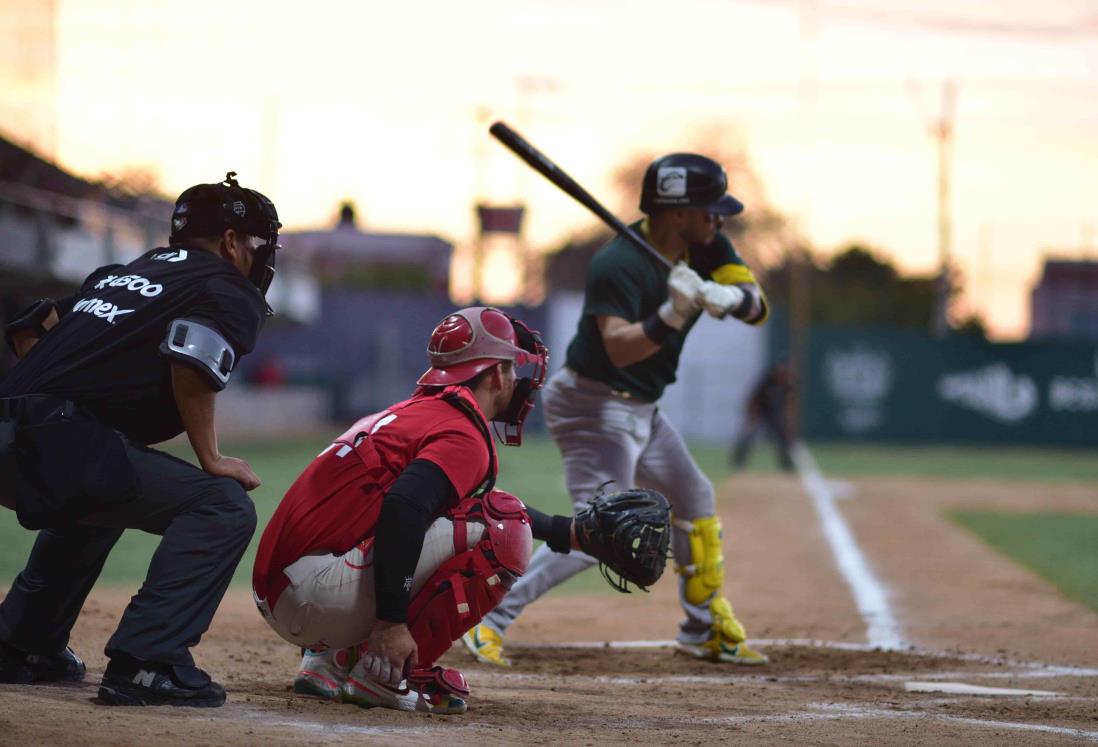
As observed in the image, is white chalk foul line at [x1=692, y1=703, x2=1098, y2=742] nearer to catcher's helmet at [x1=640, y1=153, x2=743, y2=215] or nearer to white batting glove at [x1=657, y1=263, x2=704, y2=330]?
white batting glove at [x1=657, y1=263, x2=704, y2=330]

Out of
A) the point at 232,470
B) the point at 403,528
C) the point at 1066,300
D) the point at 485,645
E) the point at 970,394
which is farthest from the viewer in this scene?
the point at 1066,300

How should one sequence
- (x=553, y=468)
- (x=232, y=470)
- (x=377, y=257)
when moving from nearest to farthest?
(x=232, y=470)
(x=553, y=468)
(x=377, y=257)

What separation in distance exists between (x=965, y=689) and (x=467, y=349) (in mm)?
2594

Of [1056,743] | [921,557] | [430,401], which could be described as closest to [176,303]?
[430,401]

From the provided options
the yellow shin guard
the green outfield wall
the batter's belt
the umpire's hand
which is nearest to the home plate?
the yellow shin guard

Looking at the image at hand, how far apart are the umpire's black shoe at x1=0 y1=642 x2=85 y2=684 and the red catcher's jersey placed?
0.80 m

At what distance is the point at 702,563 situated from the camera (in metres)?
6.65

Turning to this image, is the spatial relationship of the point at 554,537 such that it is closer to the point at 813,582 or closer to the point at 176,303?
the point at 176,303

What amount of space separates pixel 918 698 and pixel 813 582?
4.51 m

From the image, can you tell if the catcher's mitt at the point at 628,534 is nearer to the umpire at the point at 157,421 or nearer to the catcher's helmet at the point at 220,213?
the umpire at the point at 157,421

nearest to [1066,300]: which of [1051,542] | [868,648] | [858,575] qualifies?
[1051,542]

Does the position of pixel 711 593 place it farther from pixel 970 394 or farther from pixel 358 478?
pixel 970 394

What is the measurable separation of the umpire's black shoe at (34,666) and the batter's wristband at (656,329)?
2.62m

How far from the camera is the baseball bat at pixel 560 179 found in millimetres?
6301
